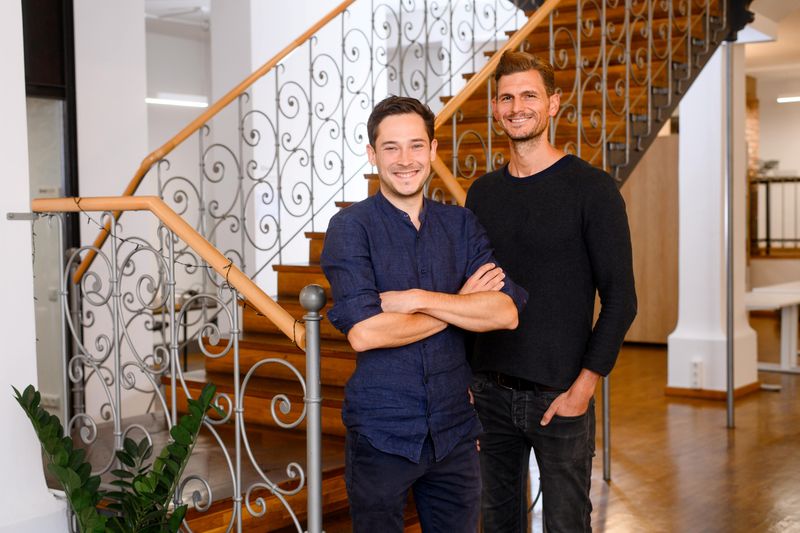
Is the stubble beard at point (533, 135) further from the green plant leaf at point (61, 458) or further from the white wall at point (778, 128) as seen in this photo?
the white wall at point (778, 128)

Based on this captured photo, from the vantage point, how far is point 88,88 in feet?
21.8

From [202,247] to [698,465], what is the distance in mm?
3699

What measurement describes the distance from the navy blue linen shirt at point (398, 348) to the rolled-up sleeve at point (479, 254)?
67mm

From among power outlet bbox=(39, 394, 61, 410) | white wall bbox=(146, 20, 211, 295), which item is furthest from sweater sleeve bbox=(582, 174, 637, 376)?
white wall bbox=(146, 20, 211, 295)

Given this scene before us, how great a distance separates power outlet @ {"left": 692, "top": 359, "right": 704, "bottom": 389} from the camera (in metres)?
7.80

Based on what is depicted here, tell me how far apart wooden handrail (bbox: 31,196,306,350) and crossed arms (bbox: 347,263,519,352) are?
62cm

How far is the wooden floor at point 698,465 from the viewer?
4.73 metres

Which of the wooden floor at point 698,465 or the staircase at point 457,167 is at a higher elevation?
the staircase at point 457,167

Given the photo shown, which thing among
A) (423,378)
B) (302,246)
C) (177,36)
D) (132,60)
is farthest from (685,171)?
(177,36)

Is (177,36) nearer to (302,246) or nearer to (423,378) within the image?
(302,246)

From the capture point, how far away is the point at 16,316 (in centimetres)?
339

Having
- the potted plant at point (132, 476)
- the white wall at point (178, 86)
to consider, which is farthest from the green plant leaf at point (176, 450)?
the white wall at point (178, 86)

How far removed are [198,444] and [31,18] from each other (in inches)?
139

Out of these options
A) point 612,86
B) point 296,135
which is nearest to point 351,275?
point 612,86
